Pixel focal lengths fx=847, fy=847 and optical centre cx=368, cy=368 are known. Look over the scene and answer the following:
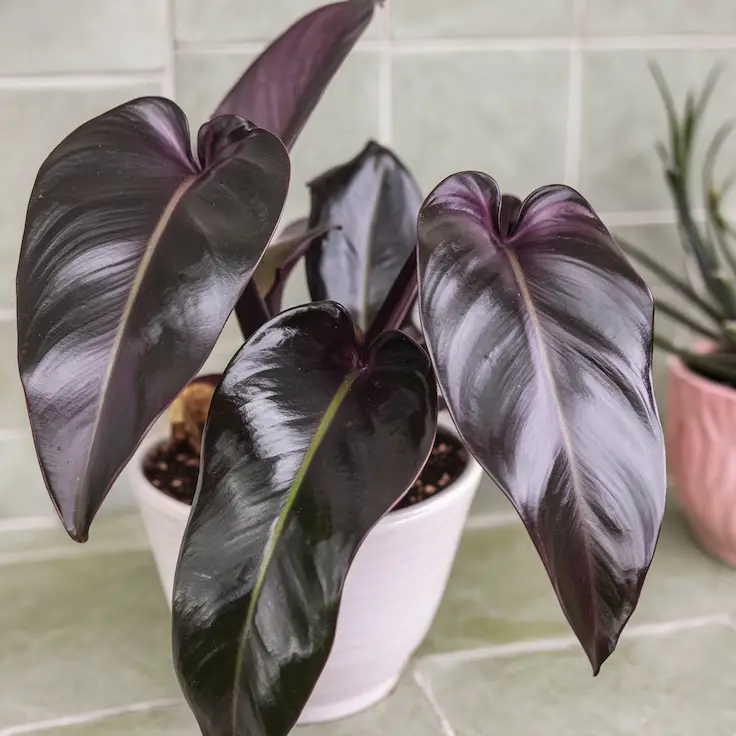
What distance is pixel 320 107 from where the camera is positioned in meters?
0.79

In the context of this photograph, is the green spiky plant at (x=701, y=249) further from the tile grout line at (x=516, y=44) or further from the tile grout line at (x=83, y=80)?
the tile grout line at (x=83, y=80)

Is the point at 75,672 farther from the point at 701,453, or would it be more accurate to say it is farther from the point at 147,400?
the point at 701,453

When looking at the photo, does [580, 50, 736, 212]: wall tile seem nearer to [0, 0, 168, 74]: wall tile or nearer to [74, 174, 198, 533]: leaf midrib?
[0, 0, 168, 74]: wall tile

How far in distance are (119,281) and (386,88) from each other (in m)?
0.51

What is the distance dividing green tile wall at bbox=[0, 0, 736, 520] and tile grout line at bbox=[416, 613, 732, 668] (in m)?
0.24

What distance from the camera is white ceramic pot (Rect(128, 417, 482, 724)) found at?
19.3 inches

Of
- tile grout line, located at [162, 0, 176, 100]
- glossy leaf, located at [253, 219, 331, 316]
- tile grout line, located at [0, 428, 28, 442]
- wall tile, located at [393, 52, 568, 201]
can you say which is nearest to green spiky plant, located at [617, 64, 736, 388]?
wall tile, located at [393, 52, 568, 201]

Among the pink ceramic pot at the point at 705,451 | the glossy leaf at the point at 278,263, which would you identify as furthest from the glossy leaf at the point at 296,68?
the pink ceramic pot at the point at 705,451

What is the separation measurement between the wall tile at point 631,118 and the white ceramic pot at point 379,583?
459 millimetres

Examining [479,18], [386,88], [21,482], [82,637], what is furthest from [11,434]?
[479,18]

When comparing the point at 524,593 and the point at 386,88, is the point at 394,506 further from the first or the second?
the point at 386,88

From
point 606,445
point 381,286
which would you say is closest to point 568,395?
point 606,445

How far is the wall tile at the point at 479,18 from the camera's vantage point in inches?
30.7

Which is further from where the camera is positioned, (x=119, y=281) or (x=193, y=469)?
(x=193, y=469)
